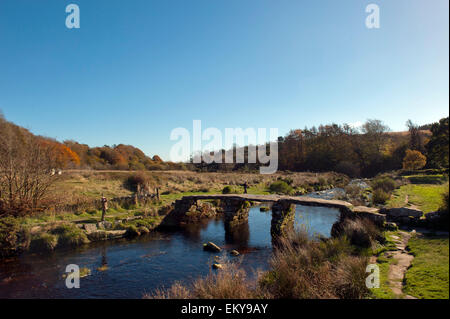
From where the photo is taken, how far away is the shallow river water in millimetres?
8890

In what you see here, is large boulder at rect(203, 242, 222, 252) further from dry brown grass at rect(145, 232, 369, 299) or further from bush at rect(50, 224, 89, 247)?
bush at rect(50, 224, 89, 247)

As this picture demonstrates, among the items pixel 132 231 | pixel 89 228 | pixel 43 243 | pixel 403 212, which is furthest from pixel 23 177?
pixel 403 212

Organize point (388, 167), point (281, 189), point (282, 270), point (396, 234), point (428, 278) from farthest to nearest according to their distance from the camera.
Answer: point (388, 167) < point (281, 189) < point (396, 234) < point (282, 270) < point (428, 278)

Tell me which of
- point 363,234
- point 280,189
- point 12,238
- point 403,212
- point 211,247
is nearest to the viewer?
point 363,234

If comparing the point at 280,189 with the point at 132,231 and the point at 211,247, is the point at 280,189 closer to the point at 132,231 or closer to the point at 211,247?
the point at 211,247

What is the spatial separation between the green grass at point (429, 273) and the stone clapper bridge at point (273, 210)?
3.63 m

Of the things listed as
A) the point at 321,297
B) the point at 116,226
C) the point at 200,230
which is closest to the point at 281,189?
the point at 200,230

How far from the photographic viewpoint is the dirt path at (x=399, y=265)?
5.62 metres

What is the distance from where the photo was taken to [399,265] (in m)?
6.95

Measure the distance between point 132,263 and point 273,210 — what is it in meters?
8.79

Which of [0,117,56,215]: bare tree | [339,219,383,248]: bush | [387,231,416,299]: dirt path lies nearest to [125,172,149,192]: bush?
[0,117,56,215]: bare tree
